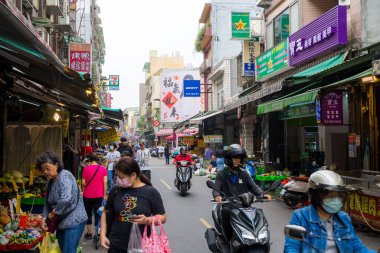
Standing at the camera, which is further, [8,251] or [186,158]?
[186,158]

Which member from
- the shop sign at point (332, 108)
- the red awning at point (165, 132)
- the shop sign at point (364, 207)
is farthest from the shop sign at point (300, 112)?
the red awning at point (165, 132)

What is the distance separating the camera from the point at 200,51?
144 ft

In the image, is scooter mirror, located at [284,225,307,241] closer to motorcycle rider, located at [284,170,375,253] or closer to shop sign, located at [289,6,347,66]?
motorcycle rider, located at [284,170,375,253]

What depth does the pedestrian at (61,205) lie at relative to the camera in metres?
4.89

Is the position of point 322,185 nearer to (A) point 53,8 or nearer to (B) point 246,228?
(B) point 246,228

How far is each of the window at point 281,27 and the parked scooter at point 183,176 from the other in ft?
25.2

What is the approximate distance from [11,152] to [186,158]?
23.9 ft

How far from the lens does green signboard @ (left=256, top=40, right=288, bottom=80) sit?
17781 mm

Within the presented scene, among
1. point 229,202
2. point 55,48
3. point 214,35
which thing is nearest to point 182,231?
point 229,202

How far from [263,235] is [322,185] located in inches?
77.5

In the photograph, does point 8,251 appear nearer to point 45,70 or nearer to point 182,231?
point 45,70

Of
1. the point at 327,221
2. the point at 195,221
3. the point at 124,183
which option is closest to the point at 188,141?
the point at 195,221

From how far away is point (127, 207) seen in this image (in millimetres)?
4031

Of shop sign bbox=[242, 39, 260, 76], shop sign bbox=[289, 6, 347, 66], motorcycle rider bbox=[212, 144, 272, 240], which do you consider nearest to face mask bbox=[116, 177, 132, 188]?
motorcycle rider bbox=[212, 144, 272, 240]
